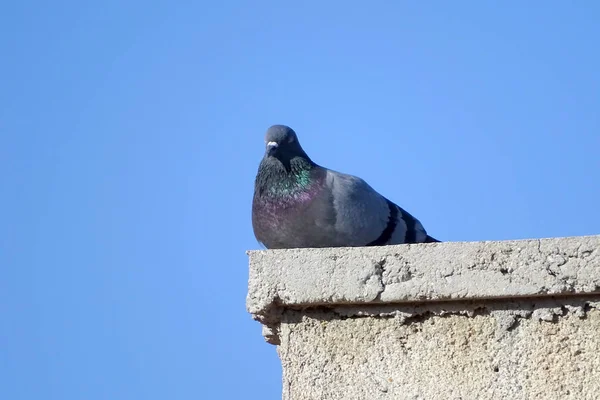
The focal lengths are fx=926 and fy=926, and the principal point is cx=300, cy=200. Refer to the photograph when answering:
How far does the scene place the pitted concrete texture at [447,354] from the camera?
2.89 metres

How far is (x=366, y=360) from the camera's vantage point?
3062 mm

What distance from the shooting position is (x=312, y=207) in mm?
4254

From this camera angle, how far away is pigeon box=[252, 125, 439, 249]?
4.21 metres

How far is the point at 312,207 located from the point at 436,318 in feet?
4.33

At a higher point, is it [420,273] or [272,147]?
[272,147]

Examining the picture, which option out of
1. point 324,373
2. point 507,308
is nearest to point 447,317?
point 507,308

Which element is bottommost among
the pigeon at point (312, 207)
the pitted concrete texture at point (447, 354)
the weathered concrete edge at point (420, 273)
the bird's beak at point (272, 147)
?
the pitted concrete texture at point (447, 354)

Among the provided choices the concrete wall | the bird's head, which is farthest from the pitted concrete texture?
the bird's head

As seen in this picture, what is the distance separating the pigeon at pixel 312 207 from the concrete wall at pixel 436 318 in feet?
3.55

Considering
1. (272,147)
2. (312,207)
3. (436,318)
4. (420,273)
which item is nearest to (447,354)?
(436,318)

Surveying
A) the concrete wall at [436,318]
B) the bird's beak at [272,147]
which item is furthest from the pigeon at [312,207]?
the concrete wall at [436,318]

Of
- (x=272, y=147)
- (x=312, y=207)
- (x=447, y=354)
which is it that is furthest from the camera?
(x=272, y=147)

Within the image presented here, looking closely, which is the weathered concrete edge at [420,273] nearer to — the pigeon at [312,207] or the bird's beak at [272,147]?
the pigeon at [312,207]

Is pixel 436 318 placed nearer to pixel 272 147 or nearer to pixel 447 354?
pixel 447 354
